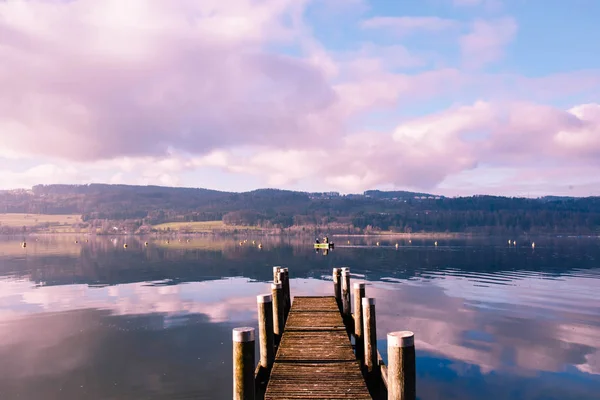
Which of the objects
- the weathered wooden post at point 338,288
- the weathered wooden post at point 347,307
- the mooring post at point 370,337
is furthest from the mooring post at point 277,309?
the weathered wooden post at point 338,288

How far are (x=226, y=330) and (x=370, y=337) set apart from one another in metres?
15.8

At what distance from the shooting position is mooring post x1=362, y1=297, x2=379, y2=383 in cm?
1844

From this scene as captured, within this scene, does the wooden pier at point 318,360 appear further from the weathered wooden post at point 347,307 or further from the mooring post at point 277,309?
the weathered wooden post at point 347,307

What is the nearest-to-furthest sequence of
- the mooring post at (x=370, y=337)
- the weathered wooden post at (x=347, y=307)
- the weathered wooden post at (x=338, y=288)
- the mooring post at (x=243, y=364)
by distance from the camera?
the mooring post at (x=243, y=364)
the mooring post at (x=370, y=337)
the weathered wooden post at (x=347, y=307)
the weathered wooden post at (x=338, y=288)

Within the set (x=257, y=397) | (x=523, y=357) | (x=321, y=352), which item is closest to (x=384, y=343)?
(x=523, y=357)

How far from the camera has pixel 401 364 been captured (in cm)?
1046

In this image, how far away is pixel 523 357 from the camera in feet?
86.4

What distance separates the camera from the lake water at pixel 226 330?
2202cm

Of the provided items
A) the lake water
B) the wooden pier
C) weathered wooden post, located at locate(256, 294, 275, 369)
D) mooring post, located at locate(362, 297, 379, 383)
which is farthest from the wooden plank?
the lake water

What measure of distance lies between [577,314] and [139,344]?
105ft

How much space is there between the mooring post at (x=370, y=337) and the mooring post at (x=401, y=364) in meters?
7.73

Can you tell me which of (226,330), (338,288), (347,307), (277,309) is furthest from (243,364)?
(226,330)

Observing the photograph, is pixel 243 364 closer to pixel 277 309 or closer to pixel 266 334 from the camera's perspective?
pixel 266 334

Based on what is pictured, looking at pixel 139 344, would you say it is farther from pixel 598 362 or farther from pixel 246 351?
pixel 598 362
